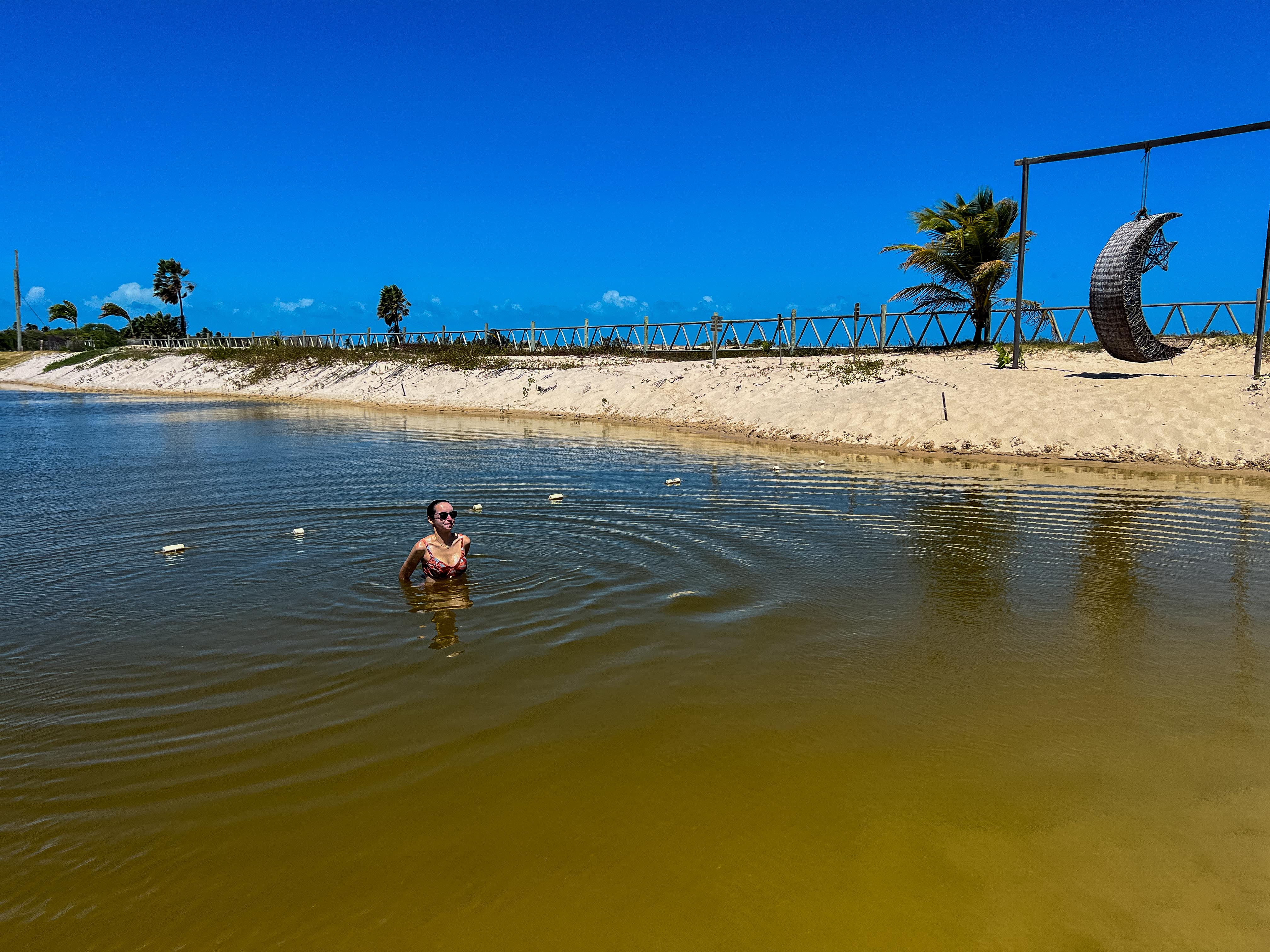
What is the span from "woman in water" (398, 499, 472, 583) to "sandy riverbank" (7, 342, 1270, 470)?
13.4 m

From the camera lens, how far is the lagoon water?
340 cm

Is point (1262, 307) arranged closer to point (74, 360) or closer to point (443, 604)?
point (443, 604)

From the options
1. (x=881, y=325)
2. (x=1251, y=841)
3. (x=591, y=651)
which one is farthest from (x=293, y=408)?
(x=1251, y=841)

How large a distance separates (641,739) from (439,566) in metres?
3.53

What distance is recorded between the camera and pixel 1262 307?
1975 cm

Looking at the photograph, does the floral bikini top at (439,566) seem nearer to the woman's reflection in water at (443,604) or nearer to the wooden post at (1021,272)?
the woman's reflection in water at (443,604)

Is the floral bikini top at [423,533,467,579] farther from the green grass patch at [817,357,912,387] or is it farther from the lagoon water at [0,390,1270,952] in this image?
the green grass patch at [817,357,912,387]

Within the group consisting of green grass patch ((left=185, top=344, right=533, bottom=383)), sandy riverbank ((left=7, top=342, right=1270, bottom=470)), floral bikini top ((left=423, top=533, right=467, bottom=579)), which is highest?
green grass patch ((left=185, top=344, right=533, bottom=383))

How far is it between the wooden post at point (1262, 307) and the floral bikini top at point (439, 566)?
19155 millimetres

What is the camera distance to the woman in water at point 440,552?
7.55m

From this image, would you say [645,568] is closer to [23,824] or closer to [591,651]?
[591,651]

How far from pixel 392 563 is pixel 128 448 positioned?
15.7m

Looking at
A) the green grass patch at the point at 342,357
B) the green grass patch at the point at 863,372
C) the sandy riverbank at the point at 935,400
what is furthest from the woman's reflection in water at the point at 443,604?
the green grass patch at the point at 342,357

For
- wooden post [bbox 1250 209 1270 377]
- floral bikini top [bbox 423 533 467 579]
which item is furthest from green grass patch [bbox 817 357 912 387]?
floral bikini top [bbox 423 533 467 579]
